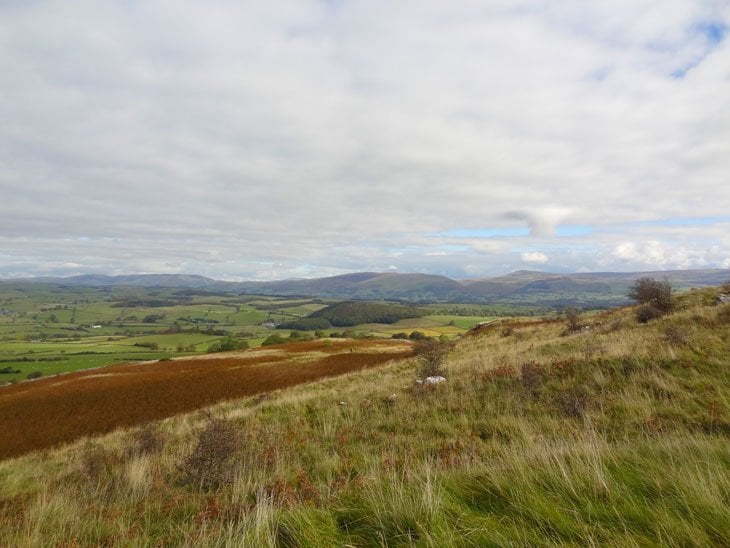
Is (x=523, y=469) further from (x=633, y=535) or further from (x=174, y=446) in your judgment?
(x=174, y=446)

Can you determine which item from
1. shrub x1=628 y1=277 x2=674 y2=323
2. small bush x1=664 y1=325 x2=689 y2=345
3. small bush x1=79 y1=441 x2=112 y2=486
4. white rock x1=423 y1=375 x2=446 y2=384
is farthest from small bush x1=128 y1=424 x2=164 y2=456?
shrub x1=628 y1=277 x2=674 y2=323

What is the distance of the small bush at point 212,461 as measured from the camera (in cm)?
643

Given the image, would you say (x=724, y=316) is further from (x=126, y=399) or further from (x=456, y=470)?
(x=126, y=399)

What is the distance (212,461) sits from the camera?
6828 millimetres

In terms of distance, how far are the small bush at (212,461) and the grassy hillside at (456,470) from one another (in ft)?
0.10

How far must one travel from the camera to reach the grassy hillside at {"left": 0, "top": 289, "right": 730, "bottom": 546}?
3219 mm

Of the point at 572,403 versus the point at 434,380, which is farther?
the point at 434,380

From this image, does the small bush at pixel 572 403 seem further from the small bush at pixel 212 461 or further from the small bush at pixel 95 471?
the small bush at pixel 95 471

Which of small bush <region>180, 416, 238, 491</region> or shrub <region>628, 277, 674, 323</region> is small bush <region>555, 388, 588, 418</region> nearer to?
small bush <region>180, 416, 238, 491</region>

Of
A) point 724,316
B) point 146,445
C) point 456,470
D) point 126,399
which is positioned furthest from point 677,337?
point 126,399

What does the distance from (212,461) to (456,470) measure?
15.4ft

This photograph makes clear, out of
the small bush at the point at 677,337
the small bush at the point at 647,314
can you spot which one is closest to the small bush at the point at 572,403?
the small bush at the point at 677,337

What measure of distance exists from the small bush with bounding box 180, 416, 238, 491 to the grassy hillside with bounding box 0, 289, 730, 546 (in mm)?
30

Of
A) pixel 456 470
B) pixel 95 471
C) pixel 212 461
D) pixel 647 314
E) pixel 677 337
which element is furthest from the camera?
pixel 647 314
